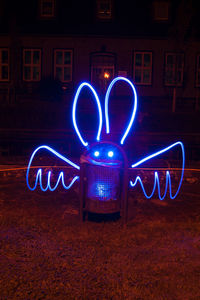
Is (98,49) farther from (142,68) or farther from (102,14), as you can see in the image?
(142,68)

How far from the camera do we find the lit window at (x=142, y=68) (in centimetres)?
2328

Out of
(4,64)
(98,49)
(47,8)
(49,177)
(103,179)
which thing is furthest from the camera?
(4,64)

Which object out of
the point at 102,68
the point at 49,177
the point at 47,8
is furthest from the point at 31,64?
the point at 49,177

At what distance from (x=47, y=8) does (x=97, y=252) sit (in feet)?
72.6

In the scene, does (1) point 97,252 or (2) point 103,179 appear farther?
(2) point 103,179

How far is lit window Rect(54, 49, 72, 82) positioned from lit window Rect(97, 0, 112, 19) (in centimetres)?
306

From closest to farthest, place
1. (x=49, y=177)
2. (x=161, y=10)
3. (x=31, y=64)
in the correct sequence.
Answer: (x=49, y=177), (x=161, y=10), (x=31, y=64)

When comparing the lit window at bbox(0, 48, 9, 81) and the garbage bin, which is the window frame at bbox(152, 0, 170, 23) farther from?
the garbage bin

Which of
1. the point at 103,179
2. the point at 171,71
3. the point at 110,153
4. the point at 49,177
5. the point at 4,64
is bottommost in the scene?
the point at 49,177

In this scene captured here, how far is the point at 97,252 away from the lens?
4246mm

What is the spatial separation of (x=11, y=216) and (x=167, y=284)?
113 inches

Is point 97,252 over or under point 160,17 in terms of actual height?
under

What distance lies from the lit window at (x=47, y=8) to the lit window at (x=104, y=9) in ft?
9.70

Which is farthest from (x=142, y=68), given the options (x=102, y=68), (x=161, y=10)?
(x=161, y=10)
